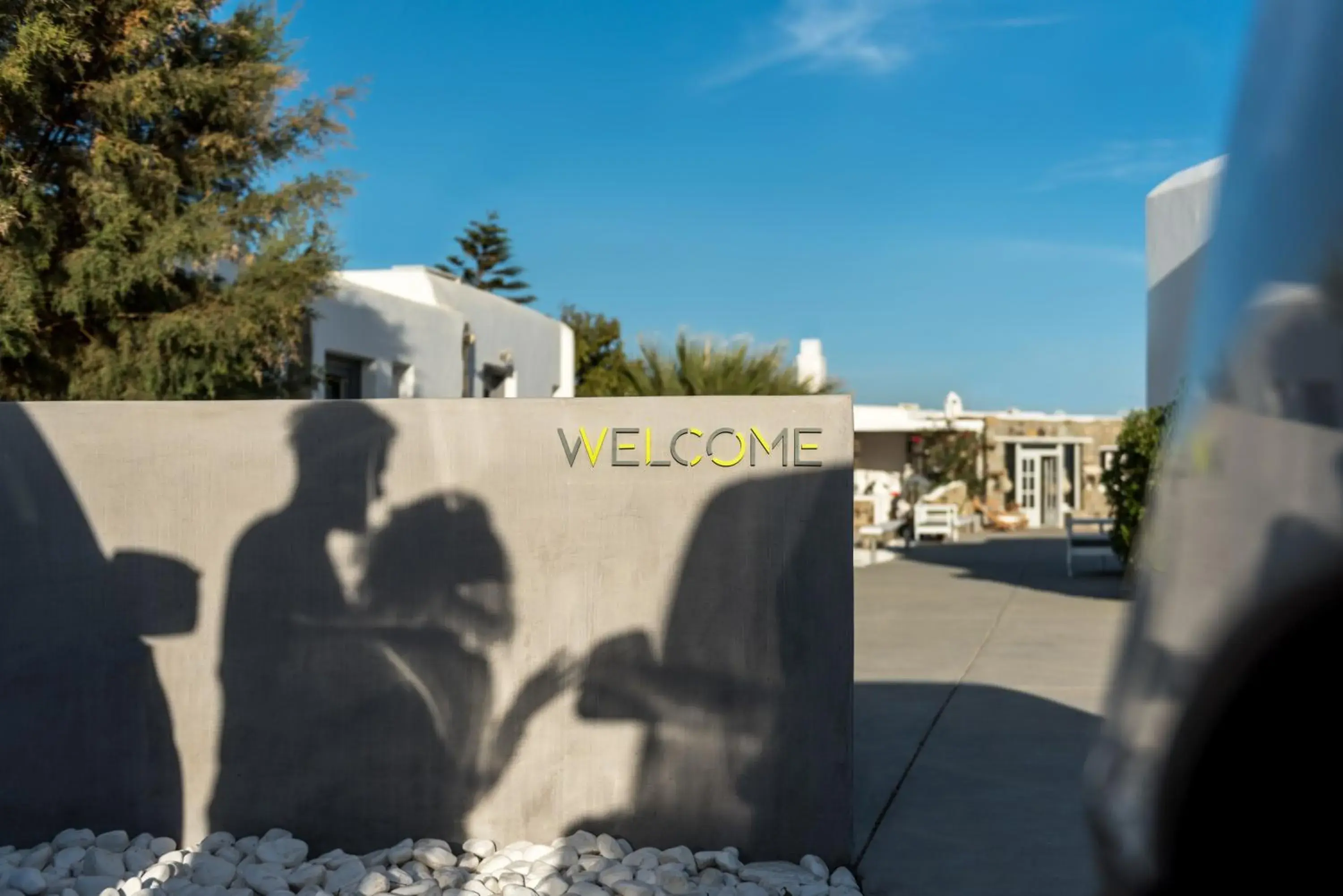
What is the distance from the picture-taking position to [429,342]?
61.7 ft

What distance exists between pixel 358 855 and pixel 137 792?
95cm

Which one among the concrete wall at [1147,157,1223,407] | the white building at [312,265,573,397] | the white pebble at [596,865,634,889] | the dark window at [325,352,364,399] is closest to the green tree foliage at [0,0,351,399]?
the white building at [312,265,573,397]

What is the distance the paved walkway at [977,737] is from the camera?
16.0 ft

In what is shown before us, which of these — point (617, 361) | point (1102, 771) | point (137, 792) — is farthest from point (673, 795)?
point (617, 361)

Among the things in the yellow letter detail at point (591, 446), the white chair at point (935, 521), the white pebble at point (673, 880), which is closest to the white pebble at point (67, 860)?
the white pebble at point (673, 880)

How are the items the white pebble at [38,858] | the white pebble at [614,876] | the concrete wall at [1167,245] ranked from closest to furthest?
the white pebble at [614,876] → the white pebble at [38,858] → the concrete wall at [1167,245]

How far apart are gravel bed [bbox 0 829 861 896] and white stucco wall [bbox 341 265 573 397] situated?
1344 centimetres

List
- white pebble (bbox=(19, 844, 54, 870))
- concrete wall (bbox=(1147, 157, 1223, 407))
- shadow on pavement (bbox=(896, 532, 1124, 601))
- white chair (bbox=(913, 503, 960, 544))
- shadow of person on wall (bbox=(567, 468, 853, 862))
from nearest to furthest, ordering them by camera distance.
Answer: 1. shadow of person on wall (bbox=(567, 468, 853, 862))
2. white pebble (bbox=(19, 844, 54, 870))
3. shadow on pavement (bbox=(896, 532, 1124, 601))
4. concrete wall (bbox=(1147, 157, 1223, 407))
5. white chair (bbox=(913, 503, 960, 544))

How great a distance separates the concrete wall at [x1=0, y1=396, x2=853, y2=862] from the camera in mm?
5039

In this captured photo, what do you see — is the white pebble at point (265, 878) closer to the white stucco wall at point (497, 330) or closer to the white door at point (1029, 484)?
the white stucco wall at point (497, 330)

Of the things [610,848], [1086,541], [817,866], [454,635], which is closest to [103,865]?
[454,635]

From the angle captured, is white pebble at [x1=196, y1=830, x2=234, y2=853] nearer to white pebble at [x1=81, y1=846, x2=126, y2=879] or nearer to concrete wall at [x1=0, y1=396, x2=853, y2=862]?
concrete wall at [x1=0, y1=396, x2=853, y2=862]

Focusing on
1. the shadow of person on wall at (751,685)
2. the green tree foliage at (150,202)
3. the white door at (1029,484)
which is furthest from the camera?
the white door at (1029,484)

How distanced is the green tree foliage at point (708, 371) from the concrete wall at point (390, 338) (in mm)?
2873
